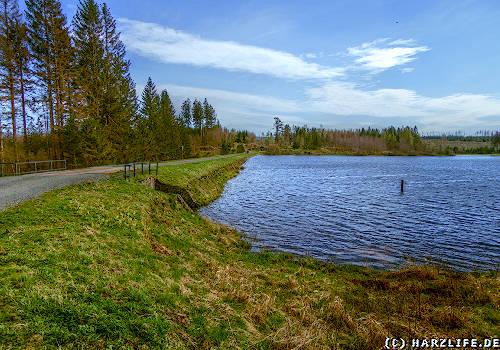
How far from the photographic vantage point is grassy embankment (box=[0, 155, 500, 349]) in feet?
A: 14.7

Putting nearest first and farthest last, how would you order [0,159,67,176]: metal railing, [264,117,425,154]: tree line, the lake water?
1. the lake water
2. [0,159,67,176]: metal railing
3. [264,117,425,154]: tree line

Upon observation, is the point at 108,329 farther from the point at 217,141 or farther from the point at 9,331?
the point at 217,141

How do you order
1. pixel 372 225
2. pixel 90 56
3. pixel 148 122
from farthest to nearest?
pixel 148 122 < pixel 90 56 < pixel 372 225

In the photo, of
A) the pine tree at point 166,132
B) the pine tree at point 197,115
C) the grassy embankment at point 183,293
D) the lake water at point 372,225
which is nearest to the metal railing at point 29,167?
the grassy embankment at point 183,293

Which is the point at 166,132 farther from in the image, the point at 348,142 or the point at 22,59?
the point at 348,142

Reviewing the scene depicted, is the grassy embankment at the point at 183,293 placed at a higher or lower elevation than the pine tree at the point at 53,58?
lower

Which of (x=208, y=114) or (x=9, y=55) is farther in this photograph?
(x=208, y=114)

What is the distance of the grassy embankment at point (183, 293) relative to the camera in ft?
14.7

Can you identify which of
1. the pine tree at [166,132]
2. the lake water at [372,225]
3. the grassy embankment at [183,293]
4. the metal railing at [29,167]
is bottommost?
the lake water at [372,225]

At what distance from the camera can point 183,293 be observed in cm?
648

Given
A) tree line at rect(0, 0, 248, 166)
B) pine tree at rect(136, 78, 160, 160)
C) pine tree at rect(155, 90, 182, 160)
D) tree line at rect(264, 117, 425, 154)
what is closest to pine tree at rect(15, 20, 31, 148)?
tree line at rect(0, 0, 248, 166)

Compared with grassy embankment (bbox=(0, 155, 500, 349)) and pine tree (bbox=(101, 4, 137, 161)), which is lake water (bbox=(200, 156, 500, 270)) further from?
pine tree (bbox=(101, 4, 137, 161))

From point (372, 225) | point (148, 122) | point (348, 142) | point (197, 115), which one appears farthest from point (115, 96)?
point (348, 142)

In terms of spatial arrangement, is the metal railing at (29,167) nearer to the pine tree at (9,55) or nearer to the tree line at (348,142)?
the pine tree at (9,55)
